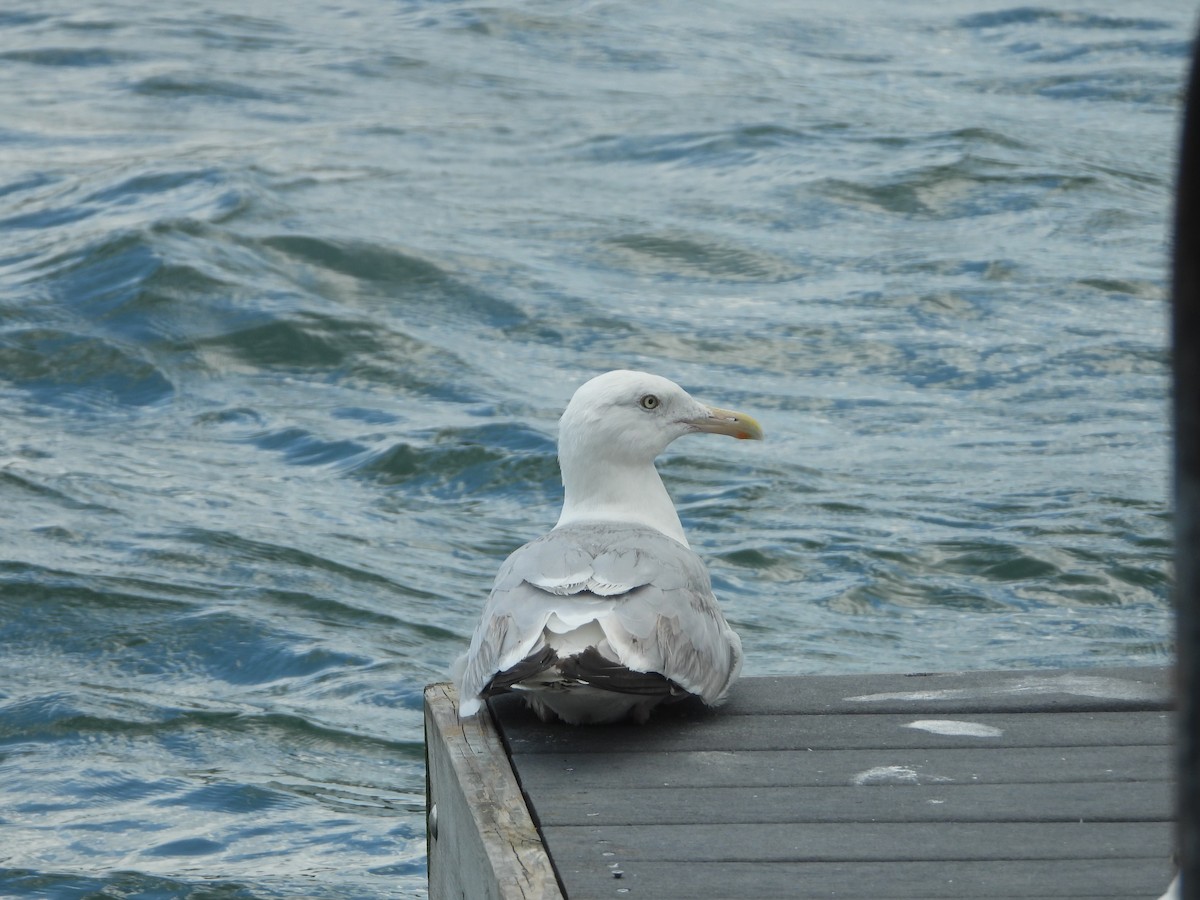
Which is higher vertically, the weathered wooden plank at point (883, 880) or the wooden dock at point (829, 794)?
the weathered wooden plank at point (883, 880)

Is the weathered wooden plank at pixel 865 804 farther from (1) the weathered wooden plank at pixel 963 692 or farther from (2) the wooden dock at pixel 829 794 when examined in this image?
(1) the weathered wooden plank at pixel 963 692

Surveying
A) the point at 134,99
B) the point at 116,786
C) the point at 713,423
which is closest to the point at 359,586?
the point at 116,786

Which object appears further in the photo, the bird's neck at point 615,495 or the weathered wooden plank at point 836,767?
the bird's neck at point 615,495

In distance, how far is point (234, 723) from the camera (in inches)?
265

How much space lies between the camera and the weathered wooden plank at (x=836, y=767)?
10.9ft

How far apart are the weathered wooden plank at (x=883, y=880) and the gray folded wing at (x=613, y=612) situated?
0.62 m

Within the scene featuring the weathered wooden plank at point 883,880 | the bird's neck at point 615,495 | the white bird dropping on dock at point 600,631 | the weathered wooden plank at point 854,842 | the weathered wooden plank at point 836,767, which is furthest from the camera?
the bird's neck at point 615,495

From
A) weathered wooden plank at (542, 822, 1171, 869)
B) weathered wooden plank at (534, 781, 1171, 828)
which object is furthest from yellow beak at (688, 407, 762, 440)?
weathered wooden plank at (542, 822, 1171, 869)

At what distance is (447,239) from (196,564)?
15.9ft

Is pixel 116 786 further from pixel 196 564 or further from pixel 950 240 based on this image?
pixel 950 240

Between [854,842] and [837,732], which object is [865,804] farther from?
[837,732]

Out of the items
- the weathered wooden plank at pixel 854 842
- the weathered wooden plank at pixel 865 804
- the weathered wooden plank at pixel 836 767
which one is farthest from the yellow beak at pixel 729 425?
the weathered wooden plank at pixel 854 842

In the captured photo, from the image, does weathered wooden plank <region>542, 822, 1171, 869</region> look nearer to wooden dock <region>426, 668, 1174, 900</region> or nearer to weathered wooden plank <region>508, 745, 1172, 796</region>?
wooden dock <region>426, 668, 1174, 900</region>

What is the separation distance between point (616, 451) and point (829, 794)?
4.44ft
